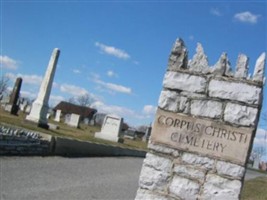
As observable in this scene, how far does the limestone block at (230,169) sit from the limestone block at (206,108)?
0.59 metres

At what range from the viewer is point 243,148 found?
5.38 m

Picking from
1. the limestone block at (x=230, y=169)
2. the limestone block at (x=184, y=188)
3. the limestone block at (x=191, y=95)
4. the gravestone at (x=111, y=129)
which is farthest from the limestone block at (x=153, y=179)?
the gravestone at (x=111, y=129)

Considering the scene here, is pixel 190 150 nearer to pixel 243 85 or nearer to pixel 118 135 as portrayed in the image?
pixel 243 85

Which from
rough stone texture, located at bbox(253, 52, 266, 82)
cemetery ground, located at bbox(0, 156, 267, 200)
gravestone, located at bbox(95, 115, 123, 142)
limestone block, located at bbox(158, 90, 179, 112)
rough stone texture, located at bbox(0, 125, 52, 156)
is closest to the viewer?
rough stone texture, located at bbox(253, 52, 266, 82)

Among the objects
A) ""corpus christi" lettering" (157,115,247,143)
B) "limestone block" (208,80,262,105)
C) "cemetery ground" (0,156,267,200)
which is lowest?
"cemetery ground" (0,156,267,200)

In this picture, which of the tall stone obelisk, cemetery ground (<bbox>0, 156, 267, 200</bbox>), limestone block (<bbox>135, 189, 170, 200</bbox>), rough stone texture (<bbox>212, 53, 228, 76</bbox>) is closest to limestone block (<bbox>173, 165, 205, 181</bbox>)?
limestone block (<bbox>135, 189, 170, 200</bbox>)

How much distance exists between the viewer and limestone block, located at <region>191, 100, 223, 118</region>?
5.57 m

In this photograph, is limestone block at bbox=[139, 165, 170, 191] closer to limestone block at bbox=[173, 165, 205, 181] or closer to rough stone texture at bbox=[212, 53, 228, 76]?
limestone block at bbox=[173, 165, 205, 181]

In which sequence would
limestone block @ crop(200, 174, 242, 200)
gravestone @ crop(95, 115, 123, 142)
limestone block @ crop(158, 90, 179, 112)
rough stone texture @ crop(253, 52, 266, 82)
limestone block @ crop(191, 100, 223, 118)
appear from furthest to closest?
gravestone @ crop(95, 115, 123, 142)
limestone block @ crop(158, 90, 179, 112)
limestone block @ crop(191, 100, 223, 118)
rough stone texture @ crop(253, 52, 266, 82)
limestone block @ crop(200, 174, 242, 200)

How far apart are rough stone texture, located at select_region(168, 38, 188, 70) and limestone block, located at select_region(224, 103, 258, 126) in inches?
32.7

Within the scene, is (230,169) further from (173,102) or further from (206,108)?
(173,102)

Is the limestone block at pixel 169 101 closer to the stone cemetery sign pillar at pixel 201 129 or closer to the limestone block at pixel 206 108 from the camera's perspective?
the stone cemetery sign pillar at pixel 201 129

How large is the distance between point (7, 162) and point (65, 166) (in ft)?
6.41

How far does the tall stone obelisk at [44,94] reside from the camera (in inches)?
839
